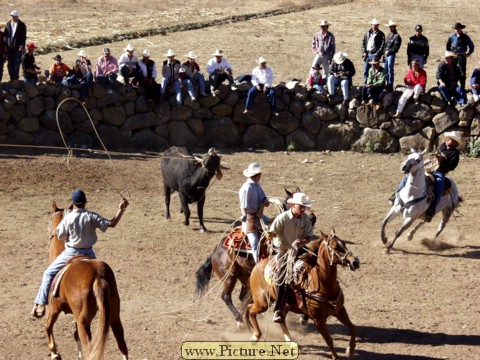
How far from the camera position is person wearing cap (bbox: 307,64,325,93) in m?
22.5

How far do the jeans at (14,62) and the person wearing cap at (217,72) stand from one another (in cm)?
438

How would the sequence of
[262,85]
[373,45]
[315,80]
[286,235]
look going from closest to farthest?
1. [286,235]
2. [373,45]
3. [262,85]
4. [315,80]

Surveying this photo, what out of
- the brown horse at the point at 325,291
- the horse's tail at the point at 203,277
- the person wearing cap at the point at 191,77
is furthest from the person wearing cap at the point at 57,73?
the brown horse at the point at 325,291

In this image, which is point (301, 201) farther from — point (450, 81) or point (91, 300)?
point (450, 81)

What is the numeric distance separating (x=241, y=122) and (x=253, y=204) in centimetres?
1024

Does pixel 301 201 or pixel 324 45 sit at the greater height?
pixel 324 45

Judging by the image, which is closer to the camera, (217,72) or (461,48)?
(461,48)

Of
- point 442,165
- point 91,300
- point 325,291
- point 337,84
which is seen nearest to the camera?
point 91,300

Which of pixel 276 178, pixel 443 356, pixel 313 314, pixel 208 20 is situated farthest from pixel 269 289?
pixel 208 20

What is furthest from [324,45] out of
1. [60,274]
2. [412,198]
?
[60,274]

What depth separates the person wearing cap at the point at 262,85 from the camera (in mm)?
22172

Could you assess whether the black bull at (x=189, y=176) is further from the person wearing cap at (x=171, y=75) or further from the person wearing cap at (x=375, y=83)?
the person wearing cap at (x=375, y=83)

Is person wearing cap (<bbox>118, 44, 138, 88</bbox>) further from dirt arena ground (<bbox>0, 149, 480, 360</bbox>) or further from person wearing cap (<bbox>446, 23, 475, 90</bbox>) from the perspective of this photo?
person wearing cap (<bbox>446, 23, 475, 90</bbox>)

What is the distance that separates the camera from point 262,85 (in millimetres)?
22312
